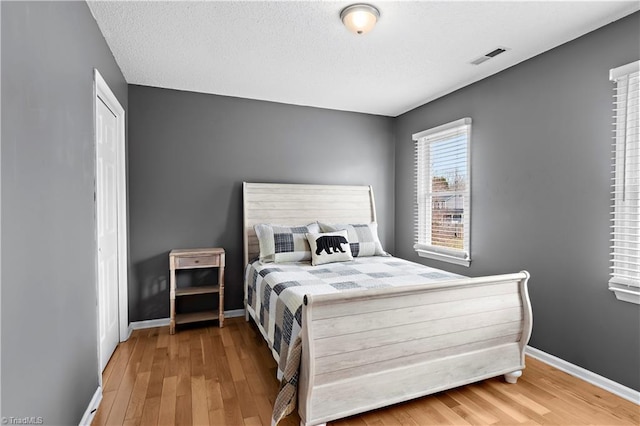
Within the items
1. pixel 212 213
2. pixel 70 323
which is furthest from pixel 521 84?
pixel 70 323

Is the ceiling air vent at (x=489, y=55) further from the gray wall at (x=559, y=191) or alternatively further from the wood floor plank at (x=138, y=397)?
the wood floor plank at (x=138, y=397)

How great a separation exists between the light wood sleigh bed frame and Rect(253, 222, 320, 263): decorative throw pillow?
1532 millimetres

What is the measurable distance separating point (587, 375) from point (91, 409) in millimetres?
3293

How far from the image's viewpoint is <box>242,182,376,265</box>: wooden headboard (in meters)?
3.80

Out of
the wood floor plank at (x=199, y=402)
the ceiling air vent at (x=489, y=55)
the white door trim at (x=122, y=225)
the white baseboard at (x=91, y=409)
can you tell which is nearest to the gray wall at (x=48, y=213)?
the white baseboard at (x=91, y=409)

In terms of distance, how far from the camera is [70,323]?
5.71 ft

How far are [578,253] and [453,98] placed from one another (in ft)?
6.53

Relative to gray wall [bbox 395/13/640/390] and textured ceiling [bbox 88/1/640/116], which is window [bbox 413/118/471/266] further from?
textured ceiling [bbox 88/1/640/116]

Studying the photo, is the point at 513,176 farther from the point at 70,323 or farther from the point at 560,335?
the point at 70,323

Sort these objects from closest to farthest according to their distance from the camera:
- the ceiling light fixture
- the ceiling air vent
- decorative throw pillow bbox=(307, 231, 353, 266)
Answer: the ceiling light fixture
the ceiling air vent
decorative throw pillow bbox=(307, 231, 353, 266)

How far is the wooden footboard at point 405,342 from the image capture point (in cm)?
181

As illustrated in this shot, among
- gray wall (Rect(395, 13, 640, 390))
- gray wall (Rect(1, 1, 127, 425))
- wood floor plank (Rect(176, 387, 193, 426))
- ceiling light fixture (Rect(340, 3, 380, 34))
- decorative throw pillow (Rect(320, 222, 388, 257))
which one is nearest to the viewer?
gray wall (Rect(1, 1, 127, 425))

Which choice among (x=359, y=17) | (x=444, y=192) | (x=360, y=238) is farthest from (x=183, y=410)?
(x=444, y=192)

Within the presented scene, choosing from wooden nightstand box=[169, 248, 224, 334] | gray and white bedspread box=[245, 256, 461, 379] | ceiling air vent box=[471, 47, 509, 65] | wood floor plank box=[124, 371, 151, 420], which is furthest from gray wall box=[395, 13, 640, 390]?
wood floor plank box=[124, 371, 151, 420]
